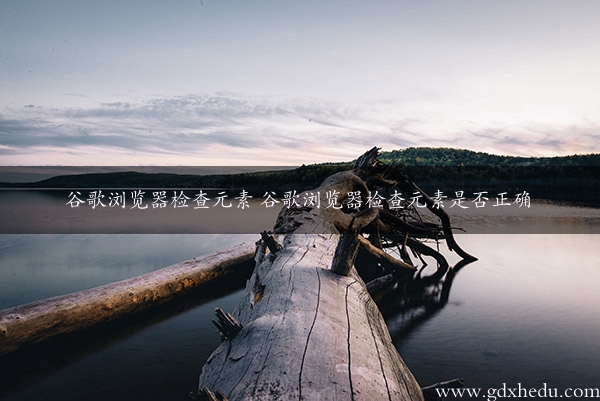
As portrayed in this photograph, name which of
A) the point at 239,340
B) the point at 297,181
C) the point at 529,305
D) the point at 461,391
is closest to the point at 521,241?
the point at 529,305

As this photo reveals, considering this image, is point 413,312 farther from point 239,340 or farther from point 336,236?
point 239,340

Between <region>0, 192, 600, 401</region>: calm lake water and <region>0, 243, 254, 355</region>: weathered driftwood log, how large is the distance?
22 centimetres

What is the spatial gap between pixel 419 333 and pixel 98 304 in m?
4.34

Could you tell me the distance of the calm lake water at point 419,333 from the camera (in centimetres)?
383

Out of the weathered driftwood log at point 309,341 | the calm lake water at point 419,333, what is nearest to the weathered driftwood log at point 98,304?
the calm lake water at point 419,333

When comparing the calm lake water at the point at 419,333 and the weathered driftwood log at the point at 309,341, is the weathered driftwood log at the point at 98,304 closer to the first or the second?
the calm lake water at the point at 419,333

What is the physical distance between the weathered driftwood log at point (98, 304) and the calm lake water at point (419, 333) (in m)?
0.22

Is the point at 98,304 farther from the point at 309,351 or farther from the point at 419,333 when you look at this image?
the point at 419,333

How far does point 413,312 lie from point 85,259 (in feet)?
27.6

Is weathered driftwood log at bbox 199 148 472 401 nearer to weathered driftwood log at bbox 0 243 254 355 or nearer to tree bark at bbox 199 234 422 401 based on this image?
tree bark at bbox 199 234 422 401

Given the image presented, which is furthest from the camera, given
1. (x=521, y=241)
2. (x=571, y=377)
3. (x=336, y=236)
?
(x=521, y=241)

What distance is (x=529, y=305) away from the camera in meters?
6.16

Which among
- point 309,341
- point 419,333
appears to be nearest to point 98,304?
point 309,341

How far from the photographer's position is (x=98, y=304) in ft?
16.4
